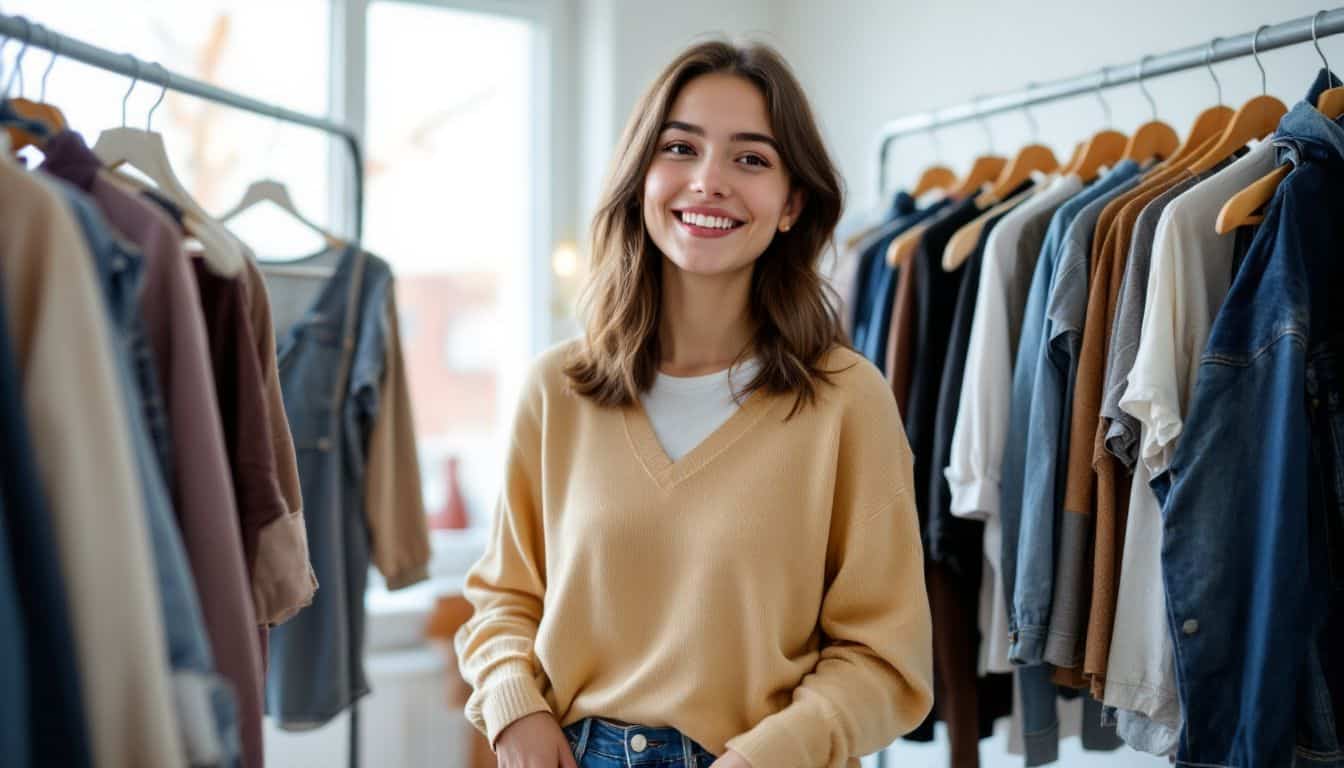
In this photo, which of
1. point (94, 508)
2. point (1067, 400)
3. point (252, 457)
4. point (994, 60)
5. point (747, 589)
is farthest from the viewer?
point (994, 60)

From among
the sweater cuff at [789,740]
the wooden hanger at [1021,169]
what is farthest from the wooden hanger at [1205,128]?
the sweater cuff at [789,740]

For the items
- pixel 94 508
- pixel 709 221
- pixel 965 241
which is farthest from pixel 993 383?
pixel 94 508

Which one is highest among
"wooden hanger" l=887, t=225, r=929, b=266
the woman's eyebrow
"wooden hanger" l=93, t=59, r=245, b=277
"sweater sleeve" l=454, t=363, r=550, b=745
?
the woman's eyebrow

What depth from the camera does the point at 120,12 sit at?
270 cm

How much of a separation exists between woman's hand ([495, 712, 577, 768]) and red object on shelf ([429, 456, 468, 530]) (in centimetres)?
195

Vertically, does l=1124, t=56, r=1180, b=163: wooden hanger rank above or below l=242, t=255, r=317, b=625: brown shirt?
above

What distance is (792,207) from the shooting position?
1.43m

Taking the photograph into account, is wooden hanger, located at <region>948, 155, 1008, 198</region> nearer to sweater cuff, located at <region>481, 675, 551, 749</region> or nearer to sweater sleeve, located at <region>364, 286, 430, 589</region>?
sweater sleeve, located at <region>364, 286, 430, 589</region>

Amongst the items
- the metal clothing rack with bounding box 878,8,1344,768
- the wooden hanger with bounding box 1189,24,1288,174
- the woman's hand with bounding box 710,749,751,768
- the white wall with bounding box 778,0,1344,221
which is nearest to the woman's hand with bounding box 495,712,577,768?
the woman's hand with bounding box 710,749,751,768

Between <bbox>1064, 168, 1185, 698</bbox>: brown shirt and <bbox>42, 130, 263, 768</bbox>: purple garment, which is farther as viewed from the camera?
<bbox>1064, 168, 1185, 698</bbox>: brown shirt

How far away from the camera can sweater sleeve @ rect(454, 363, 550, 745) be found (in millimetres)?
1378

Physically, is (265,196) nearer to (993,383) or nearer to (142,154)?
(142,154)

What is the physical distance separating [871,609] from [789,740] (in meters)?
0.19

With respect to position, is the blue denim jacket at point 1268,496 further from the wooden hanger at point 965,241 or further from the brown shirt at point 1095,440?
the wooden hanger at point 965,241
